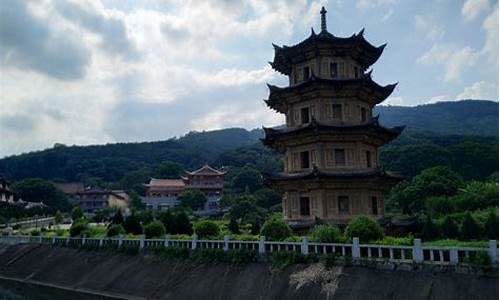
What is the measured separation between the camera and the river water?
28.0 meters

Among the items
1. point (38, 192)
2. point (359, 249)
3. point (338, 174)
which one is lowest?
point (359, 249)

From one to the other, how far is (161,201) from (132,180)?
4092 cm

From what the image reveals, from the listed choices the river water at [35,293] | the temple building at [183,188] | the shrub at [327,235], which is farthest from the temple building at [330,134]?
the temple building at [183,188]

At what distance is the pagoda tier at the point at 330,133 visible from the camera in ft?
90.3

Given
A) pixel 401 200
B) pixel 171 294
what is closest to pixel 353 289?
pixel 171 294

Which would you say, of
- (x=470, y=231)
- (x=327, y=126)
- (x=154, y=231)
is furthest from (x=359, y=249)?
(x=154, y=231)

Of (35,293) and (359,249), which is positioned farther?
(35,293)

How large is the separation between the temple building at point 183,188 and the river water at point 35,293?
6819 centimetres

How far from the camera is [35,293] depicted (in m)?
30.4

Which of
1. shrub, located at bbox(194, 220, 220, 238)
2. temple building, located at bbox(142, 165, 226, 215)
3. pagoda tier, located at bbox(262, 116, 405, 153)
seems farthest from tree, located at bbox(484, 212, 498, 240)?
temple building, located at bbox(142, 165, 226, 215)

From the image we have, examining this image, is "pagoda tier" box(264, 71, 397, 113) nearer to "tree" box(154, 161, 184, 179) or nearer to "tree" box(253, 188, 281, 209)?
"tree" box(253, 188, 281, 209)

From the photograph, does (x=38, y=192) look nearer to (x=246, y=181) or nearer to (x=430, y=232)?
(x=246, y=181)

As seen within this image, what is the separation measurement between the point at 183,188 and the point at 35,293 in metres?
79.6

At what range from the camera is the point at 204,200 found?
95.2 metres
